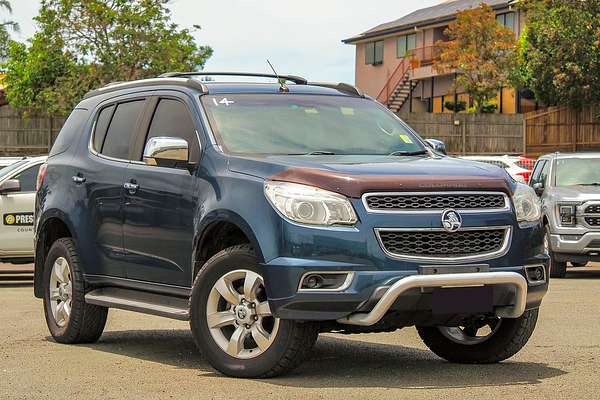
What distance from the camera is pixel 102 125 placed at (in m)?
10.8

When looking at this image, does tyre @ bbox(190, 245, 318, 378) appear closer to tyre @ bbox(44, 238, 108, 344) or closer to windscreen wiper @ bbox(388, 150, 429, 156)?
windscreen wiper @ bbox(388, 150, 429, 156)

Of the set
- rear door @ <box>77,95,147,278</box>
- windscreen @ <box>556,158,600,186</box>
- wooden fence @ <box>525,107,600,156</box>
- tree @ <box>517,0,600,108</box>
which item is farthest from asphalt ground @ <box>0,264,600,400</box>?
wooden fence @ <box>525,107,600,156</box>

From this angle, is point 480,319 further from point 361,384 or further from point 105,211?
point 105,211

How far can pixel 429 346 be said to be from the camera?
9.78 meters

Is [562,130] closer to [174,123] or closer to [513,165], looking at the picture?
[513,165]

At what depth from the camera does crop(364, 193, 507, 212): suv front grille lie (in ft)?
27.0

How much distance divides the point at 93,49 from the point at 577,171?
37619 millimetres

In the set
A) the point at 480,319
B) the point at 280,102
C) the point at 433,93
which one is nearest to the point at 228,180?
the point at 280,102

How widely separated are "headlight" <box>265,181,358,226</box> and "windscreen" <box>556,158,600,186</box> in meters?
12.4

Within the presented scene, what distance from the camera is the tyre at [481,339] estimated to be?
9.13 metres

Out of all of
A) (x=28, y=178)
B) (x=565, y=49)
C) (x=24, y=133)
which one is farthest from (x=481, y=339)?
(x=24, y=133)

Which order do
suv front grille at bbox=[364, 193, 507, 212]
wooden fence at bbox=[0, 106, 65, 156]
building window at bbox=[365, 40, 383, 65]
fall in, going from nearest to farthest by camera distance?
suv front grille at bbox=[364, 193, 507, 212] → wooden fence at bbox=[0, 106, 65, 156] → building window at bbox=[365, 40, 383, 65]

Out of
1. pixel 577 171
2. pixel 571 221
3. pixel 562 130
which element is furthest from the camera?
pixel 562 130

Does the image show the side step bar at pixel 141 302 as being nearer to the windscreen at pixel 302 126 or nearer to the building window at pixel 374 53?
the windscreen at pixel 302 126
